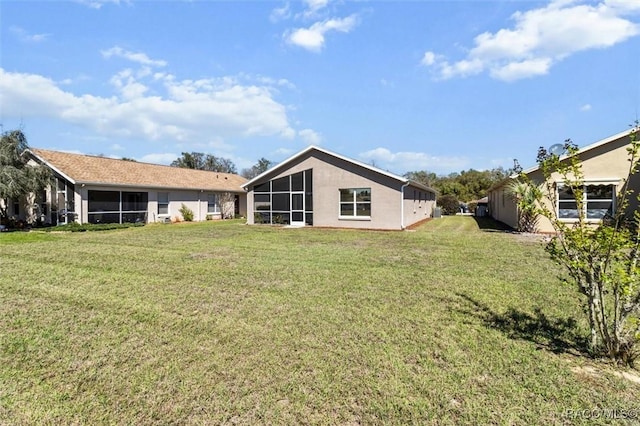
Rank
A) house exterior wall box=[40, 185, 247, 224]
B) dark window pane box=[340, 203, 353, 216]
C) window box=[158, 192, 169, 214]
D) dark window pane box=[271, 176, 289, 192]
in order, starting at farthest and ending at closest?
window box=[158, 192, 169, 214], dark window pane box=[271, 176, 289, 192], dark window pane box=[340, 203, 353, 216], house exterior wall box=[40, 185, 247, 224]

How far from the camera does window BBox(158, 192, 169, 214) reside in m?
22.7

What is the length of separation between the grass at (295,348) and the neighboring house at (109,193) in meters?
12.6

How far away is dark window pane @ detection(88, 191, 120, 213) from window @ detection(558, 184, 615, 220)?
2465 cm

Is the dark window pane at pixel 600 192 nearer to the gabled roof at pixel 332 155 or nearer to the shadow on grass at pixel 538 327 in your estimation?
the gabled roof at pixel 332 155

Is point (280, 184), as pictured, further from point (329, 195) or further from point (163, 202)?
point (163, 202)

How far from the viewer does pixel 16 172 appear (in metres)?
16.5

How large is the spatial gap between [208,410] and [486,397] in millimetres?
2438


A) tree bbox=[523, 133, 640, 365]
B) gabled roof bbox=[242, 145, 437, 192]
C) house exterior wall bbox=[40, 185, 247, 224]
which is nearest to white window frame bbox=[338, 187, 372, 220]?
gabled roof bbox=[242, 145, 437, 192]

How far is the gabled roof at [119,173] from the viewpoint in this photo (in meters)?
18.1

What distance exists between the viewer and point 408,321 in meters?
4.51

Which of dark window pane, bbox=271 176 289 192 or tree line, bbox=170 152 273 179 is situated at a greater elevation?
tree line, bbox=170 152 273 179

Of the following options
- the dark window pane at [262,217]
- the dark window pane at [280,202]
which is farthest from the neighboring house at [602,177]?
the dark window pane at [262,217]

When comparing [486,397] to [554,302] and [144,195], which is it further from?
[144,195]

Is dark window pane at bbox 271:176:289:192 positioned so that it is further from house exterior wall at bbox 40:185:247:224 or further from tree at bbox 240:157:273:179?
tree at bbox 240:157:273:179
